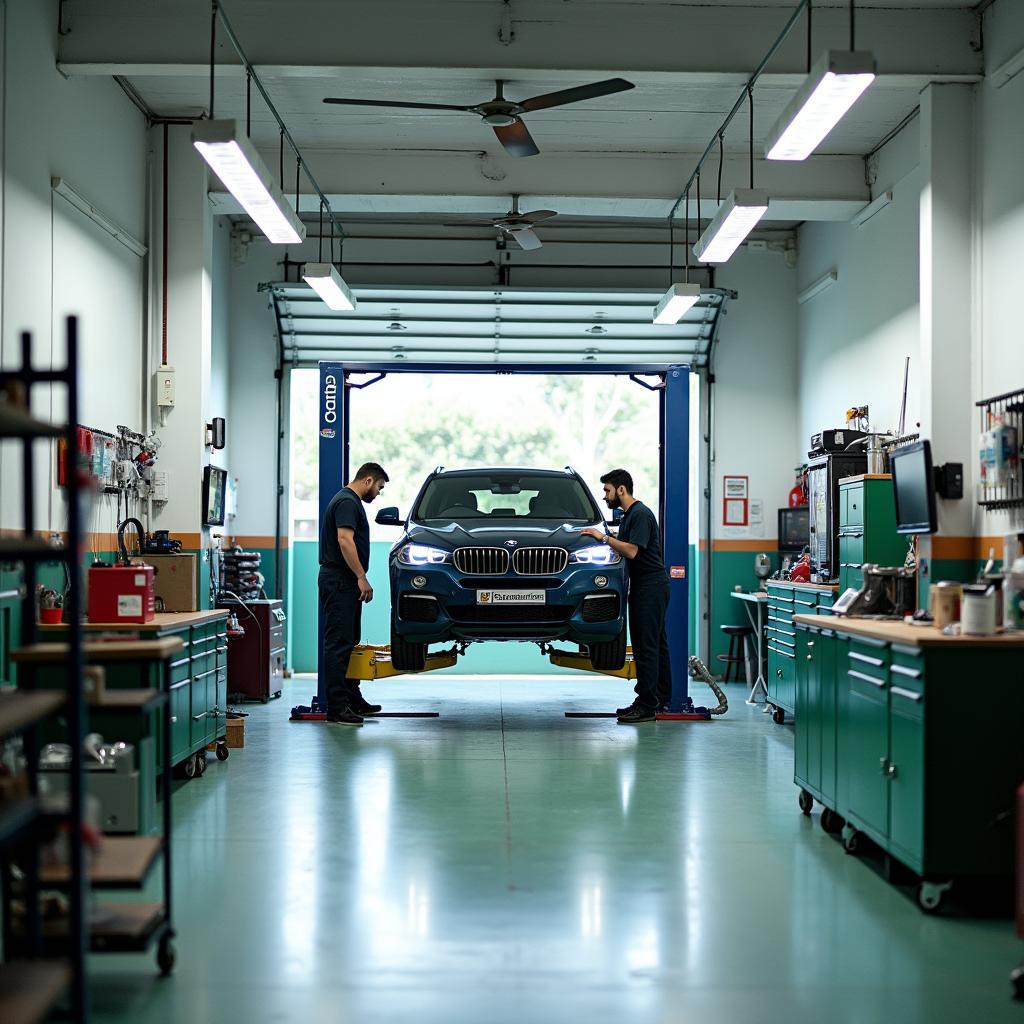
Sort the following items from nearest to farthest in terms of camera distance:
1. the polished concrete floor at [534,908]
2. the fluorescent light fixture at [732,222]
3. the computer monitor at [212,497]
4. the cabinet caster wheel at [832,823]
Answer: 1. the polished concrete floor at [534,908]
2. the cabinet caster wheel at [832,823]
3. the fluorescent light fixture at [732,222]
4. the computer monitor at [212,497]

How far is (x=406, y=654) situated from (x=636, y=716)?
5.55 ft

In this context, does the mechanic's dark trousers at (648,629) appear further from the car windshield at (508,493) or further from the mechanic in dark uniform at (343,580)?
the mechanic in dark uniform at (343,580)

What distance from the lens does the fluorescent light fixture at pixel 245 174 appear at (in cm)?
558

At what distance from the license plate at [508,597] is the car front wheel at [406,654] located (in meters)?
0.62

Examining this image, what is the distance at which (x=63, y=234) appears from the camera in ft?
20.7

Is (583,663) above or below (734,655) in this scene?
above

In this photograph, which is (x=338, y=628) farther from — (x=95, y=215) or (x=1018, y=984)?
(x=1018, y=984)

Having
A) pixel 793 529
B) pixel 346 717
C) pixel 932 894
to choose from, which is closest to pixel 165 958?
pixel 932 894

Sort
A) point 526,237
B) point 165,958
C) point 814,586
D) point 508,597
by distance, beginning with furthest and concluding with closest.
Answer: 1. point 526,237
2. point 814,586
3. point 508,597
4. point 165,958

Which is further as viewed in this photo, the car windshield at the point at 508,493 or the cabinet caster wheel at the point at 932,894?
the car windshield at the point at 508,493

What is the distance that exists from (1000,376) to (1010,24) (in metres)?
1.89

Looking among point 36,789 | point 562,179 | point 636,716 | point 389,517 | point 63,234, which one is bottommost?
point 636,716

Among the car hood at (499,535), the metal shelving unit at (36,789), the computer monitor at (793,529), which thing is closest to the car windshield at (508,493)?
the car hood at (499,535)

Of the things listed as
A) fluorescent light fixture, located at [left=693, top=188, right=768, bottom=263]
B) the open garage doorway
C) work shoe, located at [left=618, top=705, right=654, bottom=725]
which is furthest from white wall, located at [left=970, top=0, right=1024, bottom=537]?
the open garage doorway
